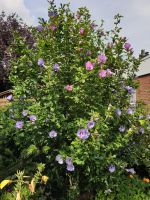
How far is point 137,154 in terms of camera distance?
655 centimetres

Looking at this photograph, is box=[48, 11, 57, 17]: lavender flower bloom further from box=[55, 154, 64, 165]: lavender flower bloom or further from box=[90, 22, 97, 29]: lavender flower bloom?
box=[55, 154, 64, 165]: lavender flower bloom

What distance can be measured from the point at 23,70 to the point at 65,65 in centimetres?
60

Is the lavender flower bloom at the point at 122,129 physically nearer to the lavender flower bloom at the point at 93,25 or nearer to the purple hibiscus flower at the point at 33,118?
the purple hibiscus flower at the point at 33,118

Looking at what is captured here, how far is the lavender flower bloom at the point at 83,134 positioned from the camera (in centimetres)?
525

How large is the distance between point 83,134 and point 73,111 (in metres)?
0.61

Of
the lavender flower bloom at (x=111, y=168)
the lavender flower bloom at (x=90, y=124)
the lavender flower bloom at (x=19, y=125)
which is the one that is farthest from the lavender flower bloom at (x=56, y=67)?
the lavender flower bloom at (x=111, y=168)

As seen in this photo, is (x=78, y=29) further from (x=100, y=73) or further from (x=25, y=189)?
(x=25, y=189)

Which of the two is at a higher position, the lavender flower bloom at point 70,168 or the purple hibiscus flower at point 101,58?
the purple hibiscus flower at point 101,58

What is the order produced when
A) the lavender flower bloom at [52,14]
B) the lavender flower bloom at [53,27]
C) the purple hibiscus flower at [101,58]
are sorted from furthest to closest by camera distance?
the lavender flower bloom at [52,14], the lavender flower bloom at [53,27], the purple hibiscus flower at [101,58]

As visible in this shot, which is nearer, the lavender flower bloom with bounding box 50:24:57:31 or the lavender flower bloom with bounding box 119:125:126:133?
the lavender flower bloom with bounding box 119:125:126:133

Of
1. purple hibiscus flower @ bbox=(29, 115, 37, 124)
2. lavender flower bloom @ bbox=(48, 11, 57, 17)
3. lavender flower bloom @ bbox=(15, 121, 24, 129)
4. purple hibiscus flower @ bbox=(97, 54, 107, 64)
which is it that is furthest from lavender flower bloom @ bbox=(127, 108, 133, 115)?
lavender flower bloom @ bbox=(48, 11, 57, 17)

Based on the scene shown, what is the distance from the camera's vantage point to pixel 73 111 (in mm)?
5832

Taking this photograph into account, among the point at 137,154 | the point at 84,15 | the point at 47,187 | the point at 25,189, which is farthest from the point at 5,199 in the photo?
the point at 84,15

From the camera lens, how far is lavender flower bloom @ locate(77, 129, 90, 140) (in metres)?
5.25
